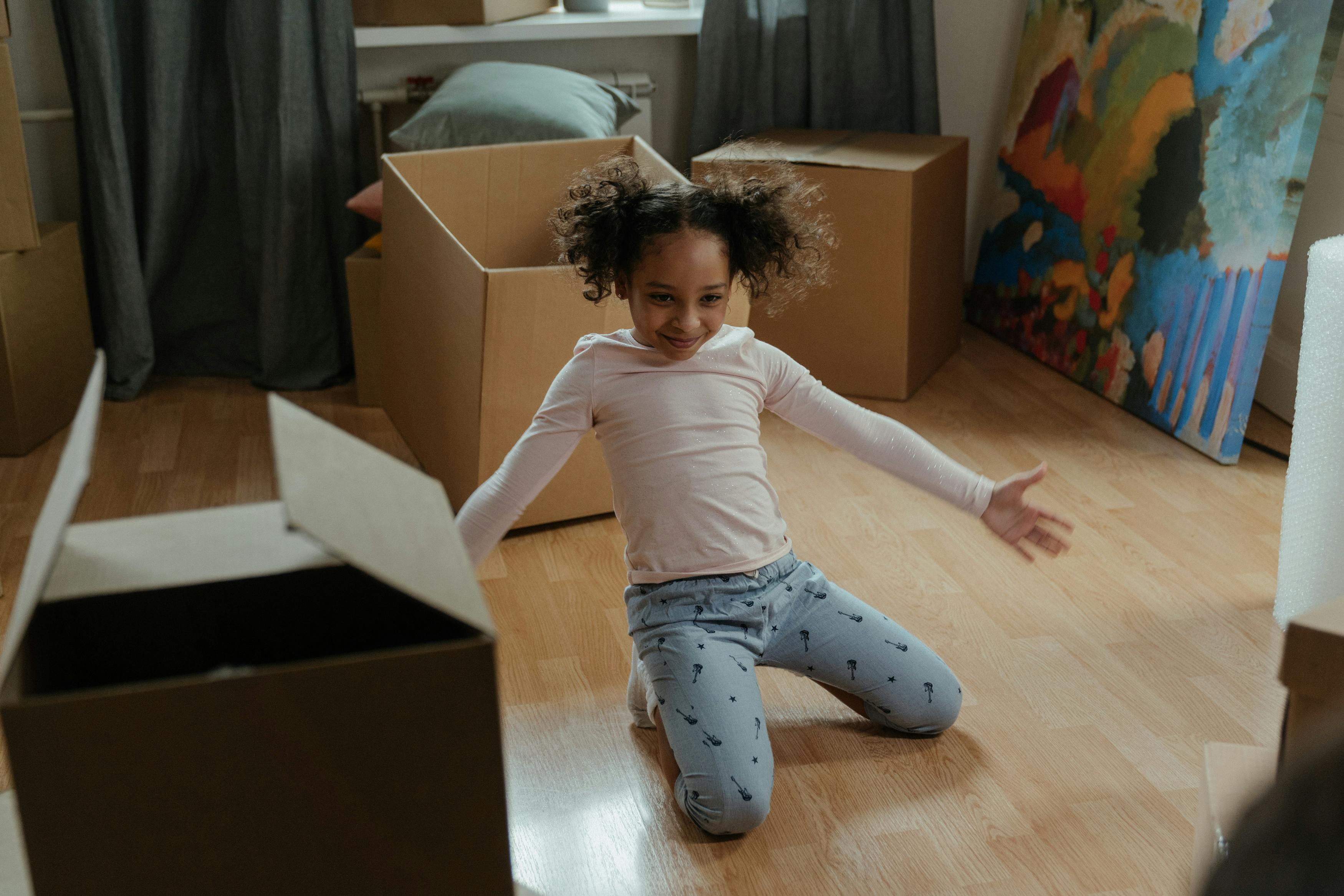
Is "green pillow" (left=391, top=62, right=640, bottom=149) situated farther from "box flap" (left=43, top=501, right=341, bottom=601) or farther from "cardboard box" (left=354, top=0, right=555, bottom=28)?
"box flap" (left=43, top=501, right=341, bottom=601)

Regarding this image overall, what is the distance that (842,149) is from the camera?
98.0 inches

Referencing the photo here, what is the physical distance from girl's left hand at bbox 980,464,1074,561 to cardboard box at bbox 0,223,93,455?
1.75m

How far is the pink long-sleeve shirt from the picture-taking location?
1344mm

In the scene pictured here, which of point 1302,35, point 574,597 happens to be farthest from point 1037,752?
point 1302,35

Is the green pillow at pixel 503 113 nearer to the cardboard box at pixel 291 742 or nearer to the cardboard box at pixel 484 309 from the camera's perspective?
the cardboard box at pixel 484 309

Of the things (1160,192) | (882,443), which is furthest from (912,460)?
(1160,192)

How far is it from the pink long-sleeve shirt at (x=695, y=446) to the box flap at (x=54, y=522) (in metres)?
0.82

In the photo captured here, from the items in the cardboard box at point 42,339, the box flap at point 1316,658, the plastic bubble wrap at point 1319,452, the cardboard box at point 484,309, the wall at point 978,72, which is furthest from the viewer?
the wall at point 978,72

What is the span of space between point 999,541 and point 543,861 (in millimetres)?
968

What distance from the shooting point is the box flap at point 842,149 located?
7.74 feet

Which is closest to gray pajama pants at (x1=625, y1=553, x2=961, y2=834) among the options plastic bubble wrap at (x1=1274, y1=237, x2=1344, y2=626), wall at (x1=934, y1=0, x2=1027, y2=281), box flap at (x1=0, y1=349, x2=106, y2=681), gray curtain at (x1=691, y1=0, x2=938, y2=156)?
plastic bubble wrap at (x1=1274, y1=237, x2=1344, y2=626)

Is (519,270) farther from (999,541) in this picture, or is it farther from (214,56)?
(214,56)

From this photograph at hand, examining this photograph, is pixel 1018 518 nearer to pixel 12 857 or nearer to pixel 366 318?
pixel 12 857

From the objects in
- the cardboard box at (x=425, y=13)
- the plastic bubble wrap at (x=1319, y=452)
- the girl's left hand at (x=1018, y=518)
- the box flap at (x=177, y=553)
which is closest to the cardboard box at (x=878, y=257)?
the cardboard box at (x=425, y=13)
